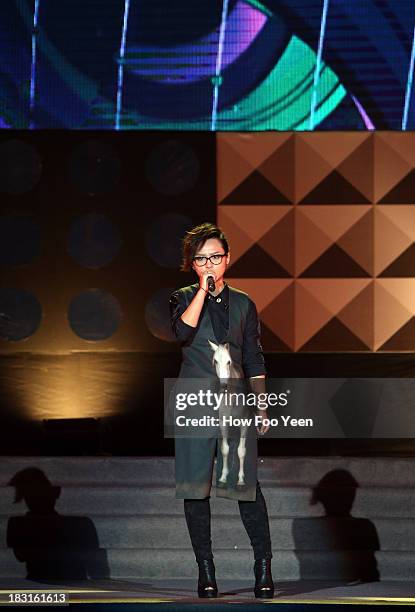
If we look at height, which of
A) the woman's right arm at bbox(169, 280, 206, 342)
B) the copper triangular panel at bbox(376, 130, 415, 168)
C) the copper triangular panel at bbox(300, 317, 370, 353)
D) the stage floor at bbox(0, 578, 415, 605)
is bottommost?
the stage floor at bbox(0, 578, 415, 605)

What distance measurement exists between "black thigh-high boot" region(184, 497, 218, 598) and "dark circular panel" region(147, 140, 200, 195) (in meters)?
3.44

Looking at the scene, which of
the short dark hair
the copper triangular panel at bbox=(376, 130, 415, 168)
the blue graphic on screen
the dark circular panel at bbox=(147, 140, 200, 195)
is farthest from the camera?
the dark circular panel at bbox=(147, 140, 200, 195)

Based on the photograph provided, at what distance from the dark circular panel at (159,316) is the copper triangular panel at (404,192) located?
159 centimetres

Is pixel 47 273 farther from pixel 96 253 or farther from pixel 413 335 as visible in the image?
pixel 413 335

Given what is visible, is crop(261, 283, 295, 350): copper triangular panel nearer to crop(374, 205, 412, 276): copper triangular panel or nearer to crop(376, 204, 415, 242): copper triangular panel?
crop(374, 205, 412, 276): copper triangular panel

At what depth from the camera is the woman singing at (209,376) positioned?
3383 mm

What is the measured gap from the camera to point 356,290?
252 inches

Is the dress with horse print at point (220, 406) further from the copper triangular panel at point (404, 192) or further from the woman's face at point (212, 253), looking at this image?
the copper triangular panel at point (404, 192)

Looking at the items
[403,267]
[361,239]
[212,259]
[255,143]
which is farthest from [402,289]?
[212,259]

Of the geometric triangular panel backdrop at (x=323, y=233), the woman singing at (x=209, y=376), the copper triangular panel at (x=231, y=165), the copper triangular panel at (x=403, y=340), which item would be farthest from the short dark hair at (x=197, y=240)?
the copper triangular panel at (x=403, y=340)

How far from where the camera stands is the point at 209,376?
341 centimetres

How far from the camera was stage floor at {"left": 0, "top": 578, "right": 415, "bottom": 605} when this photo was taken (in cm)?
346

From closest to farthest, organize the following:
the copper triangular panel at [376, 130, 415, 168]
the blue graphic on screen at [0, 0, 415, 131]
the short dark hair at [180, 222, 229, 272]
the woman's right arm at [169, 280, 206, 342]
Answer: the woman's right arm at [169, 280, 206, 342] < the short dark hair at [180, 222, 229, 272] < the blue graphic on screen at [0, 0, 415, 131] < the copper triangular panel at [376, 130, 415, 168]

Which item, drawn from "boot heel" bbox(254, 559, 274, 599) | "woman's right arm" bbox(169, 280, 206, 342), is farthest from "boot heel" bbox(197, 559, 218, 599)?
"woman's right arm" bbox(169, 280, 206, 342)
